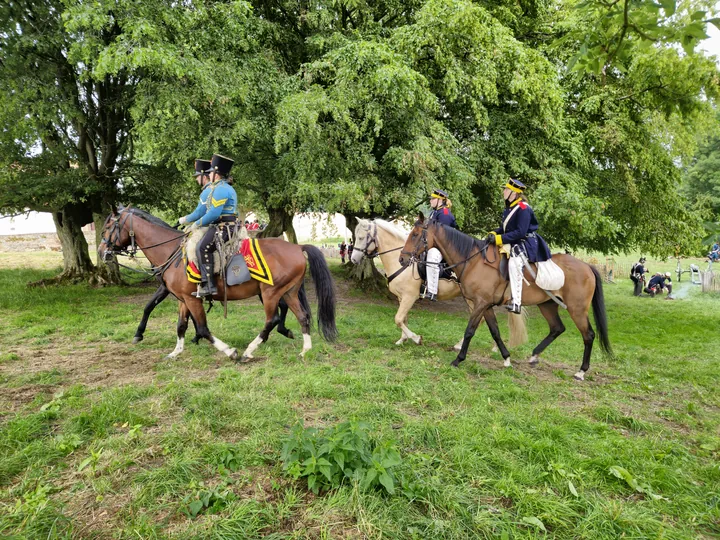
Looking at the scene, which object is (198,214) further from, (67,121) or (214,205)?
(67,121)

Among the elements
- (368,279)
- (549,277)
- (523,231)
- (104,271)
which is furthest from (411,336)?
(104,271)

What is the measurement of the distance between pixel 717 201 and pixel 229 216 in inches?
1526

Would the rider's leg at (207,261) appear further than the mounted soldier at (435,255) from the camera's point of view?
No

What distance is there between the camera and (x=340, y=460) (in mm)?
3064

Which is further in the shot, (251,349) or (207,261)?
(251,349)

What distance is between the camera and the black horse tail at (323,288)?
701cm

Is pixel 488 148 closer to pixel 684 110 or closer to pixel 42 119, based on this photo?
pixel 684 110

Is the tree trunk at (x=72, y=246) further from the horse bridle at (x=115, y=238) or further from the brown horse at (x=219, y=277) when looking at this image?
the brown horse at (x=219, y=277)

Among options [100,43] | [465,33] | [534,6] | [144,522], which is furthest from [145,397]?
[534,6]

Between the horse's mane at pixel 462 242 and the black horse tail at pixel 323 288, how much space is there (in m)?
2.22

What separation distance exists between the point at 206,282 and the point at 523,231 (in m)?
5.20

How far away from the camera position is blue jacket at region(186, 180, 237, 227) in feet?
20.7

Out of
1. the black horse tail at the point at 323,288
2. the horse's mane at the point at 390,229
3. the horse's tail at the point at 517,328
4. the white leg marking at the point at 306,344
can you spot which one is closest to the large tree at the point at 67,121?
A: the black horse tail at the point at 323,288

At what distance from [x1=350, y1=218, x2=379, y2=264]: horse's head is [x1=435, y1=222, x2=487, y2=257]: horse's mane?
70.9 inches
